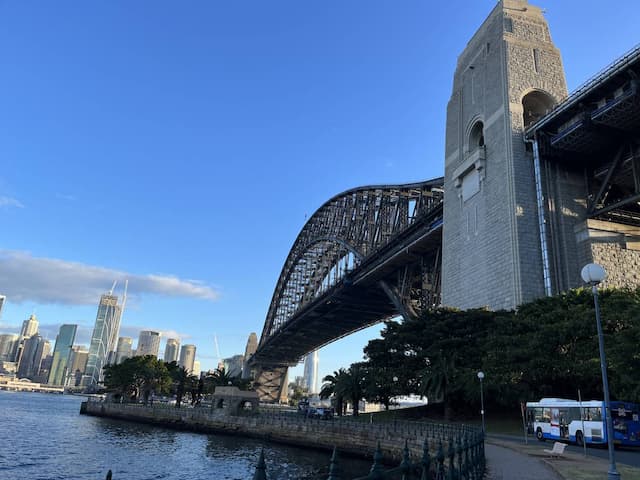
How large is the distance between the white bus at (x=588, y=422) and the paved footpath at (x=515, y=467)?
6.11 m

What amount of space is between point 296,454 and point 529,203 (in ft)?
92.7

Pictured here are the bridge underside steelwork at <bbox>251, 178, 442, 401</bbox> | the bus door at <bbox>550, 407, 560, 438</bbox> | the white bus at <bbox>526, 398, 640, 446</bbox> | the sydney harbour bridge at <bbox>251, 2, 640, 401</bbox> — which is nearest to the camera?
the white bus at <bbox>526, 398, 640, 446</bbox>

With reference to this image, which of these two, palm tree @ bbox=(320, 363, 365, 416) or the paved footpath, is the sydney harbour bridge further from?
the paved footpath

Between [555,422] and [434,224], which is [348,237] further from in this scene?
[555,422]

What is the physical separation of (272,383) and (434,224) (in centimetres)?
11204

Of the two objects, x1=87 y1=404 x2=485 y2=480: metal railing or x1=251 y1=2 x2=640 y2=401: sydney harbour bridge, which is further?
x1=251 y1=2 x2=640 y2=401: sydney harbour bridge

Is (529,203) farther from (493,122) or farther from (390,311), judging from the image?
(390,311)

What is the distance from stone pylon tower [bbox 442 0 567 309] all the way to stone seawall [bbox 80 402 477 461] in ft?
43.3

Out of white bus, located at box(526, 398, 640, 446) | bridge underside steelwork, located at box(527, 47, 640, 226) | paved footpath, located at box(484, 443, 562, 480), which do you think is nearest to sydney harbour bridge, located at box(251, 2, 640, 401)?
bridge underside steelwork, located at box(527, 47, 640, 226)

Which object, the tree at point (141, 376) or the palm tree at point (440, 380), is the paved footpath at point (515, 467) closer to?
the palm tree at point (440, 380)

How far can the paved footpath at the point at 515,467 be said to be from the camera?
1392 centimetres

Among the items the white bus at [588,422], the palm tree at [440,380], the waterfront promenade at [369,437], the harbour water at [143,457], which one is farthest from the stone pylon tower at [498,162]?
the harbour water at [143,457]

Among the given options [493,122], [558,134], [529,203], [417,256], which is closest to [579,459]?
[529,203]

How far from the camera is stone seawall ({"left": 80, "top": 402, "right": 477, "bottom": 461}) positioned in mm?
30902
